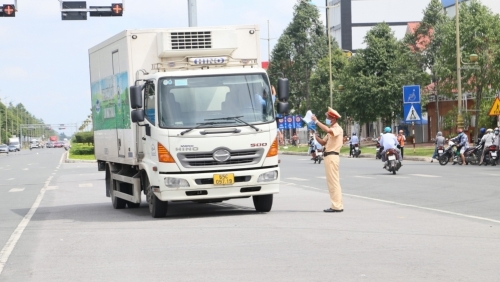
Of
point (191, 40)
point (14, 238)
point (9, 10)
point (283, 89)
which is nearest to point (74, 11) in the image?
point (9, 10)

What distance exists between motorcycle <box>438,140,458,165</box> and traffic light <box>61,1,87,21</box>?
1589 cm

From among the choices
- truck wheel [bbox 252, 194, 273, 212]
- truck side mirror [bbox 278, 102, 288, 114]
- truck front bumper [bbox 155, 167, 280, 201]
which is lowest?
truck wheel [bbox 252, 194, 273, 212]

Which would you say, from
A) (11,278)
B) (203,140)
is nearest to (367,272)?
(11,278)

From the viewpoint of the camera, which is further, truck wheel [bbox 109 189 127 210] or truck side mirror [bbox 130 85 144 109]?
truck wheel [bbox 109 189 127 210]

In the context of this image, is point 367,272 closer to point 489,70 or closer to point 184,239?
point 184,239

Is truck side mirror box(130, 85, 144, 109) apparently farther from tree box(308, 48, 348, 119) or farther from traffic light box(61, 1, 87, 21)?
tree box(308, 48, 348, 119)

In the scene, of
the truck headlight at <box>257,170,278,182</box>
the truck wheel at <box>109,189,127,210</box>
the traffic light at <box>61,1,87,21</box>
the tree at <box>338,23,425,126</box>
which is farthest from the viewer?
the tree at <box>338,23,425,126</box>

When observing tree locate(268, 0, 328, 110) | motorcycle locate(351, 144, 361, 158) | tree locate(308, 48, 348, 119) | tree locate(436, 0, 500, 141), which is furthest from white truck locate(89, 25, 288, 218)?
tree locate(268, 0, 328, 110)

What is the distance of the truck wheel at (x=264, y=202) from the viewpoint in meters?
16.8

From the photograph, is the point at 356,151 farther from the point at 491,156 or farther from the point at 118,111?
the point at 118,111

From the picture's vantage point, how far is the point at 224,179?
15516 mm

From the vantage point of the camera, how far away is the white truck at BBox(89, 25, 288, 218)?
15.5 metres

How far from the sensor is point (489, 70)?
176 feet

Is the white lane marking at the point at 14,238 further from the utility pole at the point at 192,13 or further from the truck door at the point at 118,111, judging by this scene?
the utility pole at the point at 192,13
